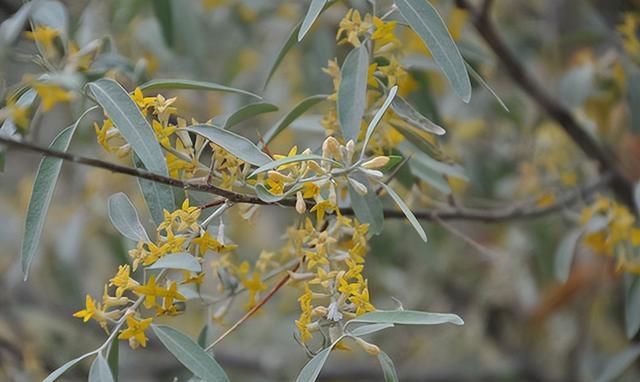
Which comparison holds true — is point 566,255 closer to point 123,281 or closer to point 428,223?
point 428,223

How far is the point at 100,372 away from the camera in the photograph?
1.76 ft

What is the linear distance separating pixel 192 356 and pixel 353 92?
0.74 feet

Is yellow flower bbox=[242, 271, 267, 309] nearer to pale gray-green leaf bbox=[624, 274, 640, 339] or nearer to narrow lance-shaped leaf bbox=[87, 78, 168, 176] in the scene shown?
narrow lance-shaped leaf bbox=[87, 78, 168, 176]

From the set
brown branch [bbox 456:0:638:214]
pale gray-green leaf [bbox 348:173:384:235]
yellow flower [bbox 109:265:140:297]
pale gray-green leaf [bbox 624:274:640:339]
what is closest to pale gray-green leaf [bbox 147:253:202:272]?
yellow flower [bbox 109:265:140:297]

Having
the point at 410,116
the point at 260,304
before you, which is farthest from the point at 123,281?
the point at 410,116

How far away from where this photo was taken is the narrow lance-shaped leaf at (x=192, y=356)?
1.82 ft

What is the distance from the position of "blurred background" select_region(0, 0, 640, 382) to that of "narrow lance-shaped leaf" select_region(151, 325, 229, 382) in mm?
486

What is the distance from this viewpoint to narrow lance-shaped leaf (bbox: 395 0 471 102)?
583mm

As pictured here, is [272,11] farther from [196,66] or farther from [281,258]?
[281,258]

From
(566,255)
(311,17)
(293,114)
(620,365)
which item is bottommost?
(620,365)

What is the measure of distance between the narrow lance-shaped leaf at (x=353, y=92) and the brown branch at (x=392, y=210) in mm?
66

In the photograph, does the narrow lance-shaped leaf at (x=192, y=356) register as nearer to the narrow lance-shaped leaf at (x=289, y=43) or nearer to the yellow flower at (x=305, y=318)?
the yellow flower at (x=305, y=318)

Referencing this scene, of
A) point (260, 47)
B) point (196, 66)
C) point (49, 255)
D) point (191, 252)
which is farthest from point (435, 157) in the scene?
point (49, 255)

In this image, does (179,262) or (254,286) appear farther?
(254,286)
